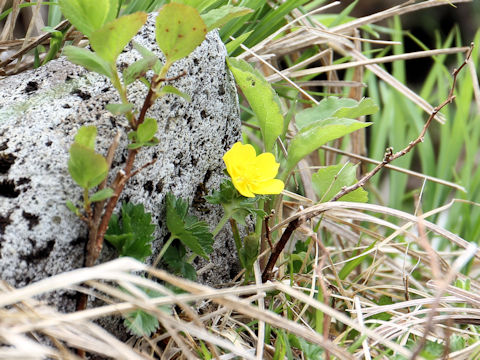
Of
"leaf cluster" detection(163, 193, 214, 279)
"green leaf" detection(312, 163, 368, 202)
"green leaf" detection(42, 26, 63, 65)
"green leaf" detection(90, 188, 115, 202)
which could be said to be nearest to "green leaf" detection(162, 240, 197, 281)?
"leaf cluster" detection(163, 193, 214, 279)

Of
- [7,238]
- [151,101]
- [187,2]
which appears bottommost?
[7,238]

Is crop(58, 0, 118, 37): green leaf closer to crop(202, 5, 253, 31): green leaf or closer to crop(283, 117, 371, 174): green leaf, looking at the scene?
crop(202, 5, 253, 31): green leaf

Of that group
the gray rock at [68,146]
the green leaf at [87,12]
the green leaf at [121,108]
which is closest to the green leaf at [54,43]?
the gray rock at [68,146]

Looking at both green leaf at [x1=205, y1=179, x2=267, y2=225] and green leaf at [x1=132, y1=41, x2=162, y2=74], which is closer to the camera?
green leaf at [x1=132, y1=41, x2=162, y2=74]

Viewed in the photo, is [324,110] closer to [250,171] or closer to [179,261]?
[250,171]

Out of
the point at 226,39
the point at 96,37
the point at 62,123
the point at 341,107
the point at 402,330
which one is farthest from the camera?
the point at 226,39

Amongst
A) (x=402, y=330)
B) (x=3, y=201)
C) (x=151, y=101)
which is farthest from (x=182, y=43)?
(x=402, y=330)

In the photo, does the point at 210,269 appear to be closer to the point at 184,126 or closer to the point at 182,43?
the point at 184,126

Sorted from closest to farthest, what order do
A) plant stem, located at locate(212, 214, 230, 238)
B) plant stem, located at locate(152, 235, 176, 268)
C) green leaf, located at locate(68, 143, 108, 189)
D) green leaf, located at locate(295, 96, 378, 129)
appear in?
green leaf, located at locate(68, 143, 108, 189), plant stem, located at locate(152, 235, 176, 268), plant stem, located at locate(212, 214, 230, 238), green leaf, located at locate(295, 96, 378, 129)
